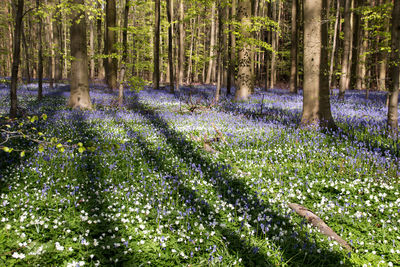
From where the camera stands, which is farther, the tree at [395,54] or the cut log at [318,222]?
the tree at [395,54]

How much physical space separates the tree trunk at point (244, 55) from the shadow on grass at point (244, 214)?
32.9ft

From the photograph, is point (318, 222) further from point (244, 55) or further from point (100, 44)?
point (100, 44)

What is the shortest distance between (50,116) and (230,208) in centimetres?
997

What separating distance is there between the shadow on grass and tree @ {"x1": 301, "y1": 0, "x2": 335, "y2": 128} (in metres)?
4.42

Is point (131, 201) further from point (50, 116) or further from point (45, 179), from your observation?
point (50, 116)

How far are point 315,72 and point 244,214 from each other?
22.2 feet

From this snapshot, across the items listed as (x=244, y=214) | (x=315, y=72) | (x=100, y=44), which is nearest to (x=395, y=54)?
(x=315, y=72)

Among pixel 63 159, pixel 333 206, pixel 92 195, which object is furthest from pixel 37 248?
pixel 333 206

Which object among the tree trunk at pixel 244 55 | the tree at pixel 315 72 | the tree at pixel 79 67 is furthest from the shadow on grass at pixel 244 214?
the tree trunk at pixel 244 55

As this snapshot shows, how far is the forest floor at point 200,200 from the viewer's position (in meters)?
3.40

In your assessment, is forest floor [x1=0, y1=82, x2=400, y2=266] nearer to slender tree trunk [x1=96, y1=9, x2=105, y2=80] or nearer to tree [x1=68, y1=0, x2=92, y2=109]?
tree [x1=68, y1=0, x2=92, y2=109]

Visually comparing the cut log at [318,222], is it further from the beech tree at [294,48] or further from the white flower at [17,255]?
the beech tree at [294,48]

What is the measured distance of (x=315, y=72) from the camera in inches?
347

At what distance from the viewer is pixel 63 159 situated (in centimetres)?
645
